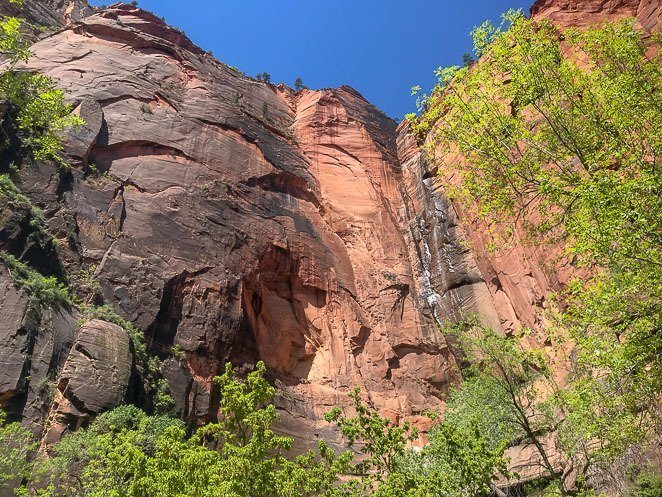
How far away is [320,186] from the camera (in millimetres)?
38906

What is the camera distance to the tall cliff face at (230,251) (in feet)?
70.3

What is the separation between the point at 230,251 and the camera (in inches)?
1077

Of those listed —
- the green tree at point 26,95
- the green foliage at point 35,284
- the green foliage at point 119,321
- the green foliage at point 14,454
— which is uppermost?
the green tree at point 26,95

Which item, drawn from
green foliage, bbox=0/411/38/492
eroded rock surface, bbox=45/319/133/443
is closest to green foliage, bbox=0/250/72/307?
eroded rock surface, bbox=45/319/133/443

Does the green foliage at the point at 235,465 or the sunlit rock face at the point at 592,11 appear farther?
the sunlit rock face at the point at 592,11

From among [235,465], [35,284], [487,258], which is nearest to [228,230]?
[35,284]

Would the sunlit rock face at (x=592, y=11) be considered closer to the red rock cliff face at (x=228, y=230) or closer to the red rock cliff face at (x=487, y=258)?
the red rock cliff face at (x=487, y=258)

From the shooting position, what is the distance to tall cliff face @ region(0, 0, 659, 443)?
2142 cm

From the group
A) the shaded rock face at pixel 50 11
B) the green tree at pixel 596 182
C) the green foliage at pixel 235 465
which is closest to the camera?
the green tree at pixel 596 182

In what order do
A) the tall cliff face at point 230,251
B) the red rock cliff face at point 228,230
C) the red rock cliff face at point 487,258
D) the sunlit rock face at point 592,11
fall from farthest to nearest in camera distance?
the red rock cliff face at point 487,258 < the sunlit rock face at point 592,11 < the red rock cliff face at point 228,230 < the tall cliff face at point 230,251

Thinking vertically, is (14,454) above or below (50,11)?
below

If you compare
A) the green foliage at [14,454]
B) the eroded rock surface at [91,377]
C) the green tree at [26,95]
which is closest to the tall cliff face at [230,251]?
the eroded rock surface at [91,377]

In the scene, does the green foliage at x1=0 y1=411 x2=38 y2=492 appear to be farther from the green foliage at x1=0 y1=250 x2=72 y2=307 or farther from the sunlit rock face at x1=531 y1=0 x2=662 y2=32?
the sunlit rock face at x1=531 y1=0 x2=662 y2=32

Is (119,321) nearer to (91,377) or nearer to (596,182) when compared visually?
(91,377)
